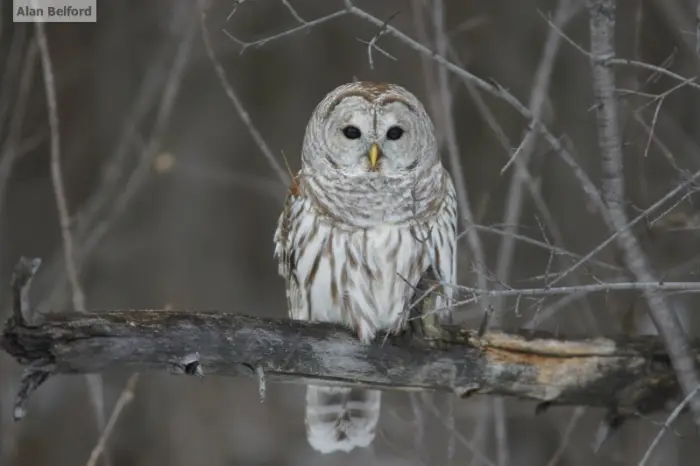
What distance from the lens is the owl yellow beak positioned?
2.25m

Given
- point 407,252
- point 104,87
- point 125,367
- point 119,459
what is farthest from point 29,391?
point 104,87

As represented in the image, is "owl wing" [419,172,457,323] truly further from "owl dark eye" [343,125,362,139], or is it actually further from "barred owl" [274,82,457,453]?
"owl dark eye" [343,125,362,139]

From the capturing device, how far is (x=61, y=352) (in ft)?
5.27

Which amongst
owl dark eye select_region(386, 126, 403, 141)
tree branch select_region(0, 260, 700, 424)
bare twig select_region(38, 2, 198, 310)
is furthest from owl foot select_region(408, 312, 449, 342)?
bare twig select_region(38, 2, 198, 310)

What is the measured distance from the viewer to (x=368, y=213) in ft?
7.44

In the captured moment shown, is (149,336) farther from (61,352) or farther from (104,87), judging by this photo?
(104,87)

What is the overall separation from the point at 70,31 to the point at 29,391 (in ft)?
8.73

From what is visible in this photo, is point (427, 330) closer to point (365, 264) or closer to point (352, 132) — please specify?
point (365, 264)

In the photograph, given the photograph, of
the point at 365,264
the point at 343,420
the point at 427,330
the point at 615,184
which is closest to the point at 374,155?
the point at 365,264

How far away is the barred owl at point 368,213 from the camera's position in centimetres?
225

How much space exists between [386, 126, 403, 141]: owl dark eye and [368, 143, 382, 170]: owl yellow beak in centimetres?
4

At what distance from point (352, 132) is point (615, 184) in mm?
673

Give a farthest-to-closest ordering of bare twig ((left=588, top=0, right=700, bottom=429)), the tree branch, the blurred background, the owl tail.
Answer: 1. the blurred background
2. the owl tail
3. bare twig ((left=588, top=0, right=700, bottom=429))
4. the tree branch

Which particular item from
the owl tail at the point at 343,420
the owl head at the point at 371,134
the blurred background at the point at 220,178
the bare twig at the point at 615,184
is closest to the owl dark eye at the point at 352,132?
the owl head at the point at 371,134
